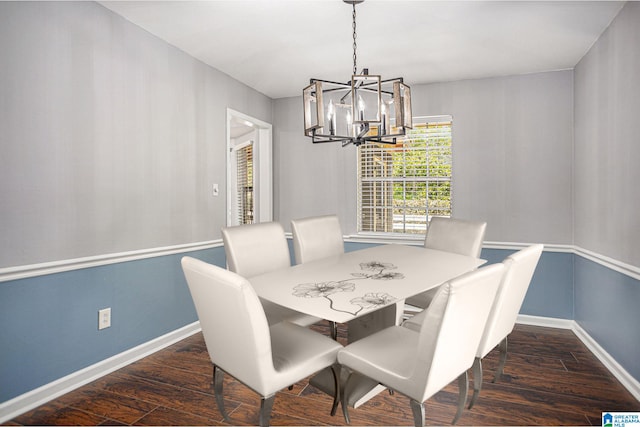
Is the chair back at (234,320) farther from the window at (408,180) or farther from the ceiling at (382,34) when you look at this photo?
the window at (408,180)

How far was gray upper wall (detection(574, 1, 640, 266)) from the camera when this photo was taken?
7.52ft

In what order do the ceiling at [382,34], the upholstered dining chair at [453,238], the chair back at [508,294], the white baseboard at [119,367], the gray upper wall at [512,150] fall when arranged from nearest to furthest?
1. the chair back at [508,294]
2. the white baseboard at [119,367]
3. the ceiling at [382,34]
4. the upholstered dining chair at [453,238]
5. the gray upper wall at [512,150]

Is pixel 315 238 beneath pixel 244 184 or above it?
beneath

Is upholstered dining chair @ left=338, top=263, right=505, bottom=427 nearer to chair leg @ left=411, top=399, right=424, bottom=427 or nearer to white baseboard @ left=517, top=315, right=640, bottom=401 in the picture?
chair leg @ left=411, top=399, right=424, bottom=427

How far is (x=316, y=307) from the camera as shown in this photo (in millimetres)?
1614

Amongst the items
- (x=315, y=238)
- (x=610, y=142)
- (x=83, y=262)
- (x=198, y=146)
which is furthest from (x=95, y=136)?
(x=610, y=142)

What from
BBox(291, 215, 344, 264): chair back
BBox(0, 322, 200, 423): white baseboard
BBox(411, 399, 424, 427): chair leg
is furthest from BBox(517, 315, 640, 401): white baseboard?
BBox(0, 322, 200, 423): white baseboard

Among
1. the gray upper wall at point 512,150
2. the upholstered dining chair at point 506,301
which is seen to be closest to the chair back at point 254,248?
the upholstered dining chair at point 506,301

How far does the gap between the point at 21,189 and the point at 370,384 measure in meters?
2.22

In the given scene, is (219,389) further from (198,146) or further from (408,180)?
(408,180)

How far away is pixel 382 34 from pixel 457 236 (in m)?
1.68

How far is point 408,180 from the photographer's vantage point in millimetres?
4047

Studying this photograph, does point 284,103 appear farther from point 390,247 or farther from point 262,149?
point 390,247

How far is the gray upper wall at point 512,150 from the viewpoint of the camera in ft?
11.4
